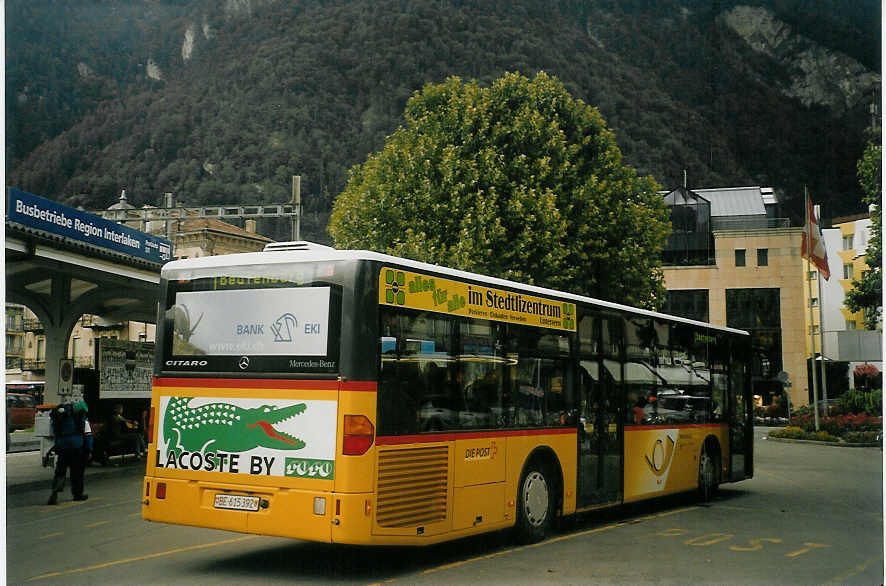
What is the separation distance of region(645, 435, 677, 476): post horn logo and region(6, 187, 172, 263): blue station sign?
11214mm

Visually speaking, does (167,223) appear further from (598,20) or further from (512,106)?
(598,20)

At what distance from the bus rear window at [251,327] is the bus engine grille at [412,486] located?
1.07 meters

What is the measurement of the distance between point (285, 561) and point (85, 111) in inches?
340

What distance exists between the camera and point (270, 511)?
8.35 meters

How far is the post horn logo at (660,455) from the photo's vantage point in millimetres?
13523

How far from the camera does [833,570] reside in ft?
29.5

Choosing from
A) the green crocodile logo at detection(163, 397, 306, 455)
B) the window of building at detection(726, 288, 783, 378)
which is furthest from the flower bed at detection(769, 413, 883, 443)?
the window of building at detection(726, 288, 783, 378)

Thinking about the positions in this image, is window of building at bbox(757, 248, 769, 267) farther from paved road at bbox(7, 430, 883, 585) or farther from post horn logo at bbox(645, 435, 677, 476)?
post horn logo at bbox(645, 435, 677, 476)

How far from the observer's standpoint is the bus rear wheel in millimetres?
15164

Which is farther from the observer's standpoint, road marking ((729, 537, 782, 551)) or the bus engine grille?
road marking ((729, 537, 782, 551))

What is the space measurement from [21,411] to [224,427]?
1567 inches

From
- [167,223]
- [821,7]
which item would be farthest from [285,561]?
[167,223]

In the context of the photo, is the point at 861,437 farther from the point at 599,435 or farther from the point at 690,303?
the point at 690,303

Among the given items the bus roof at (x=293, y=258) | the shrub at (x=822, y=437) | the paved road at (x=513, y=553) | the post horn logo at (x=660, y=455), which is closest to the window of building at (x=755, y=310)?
the shrub at (x=822, y=437)
